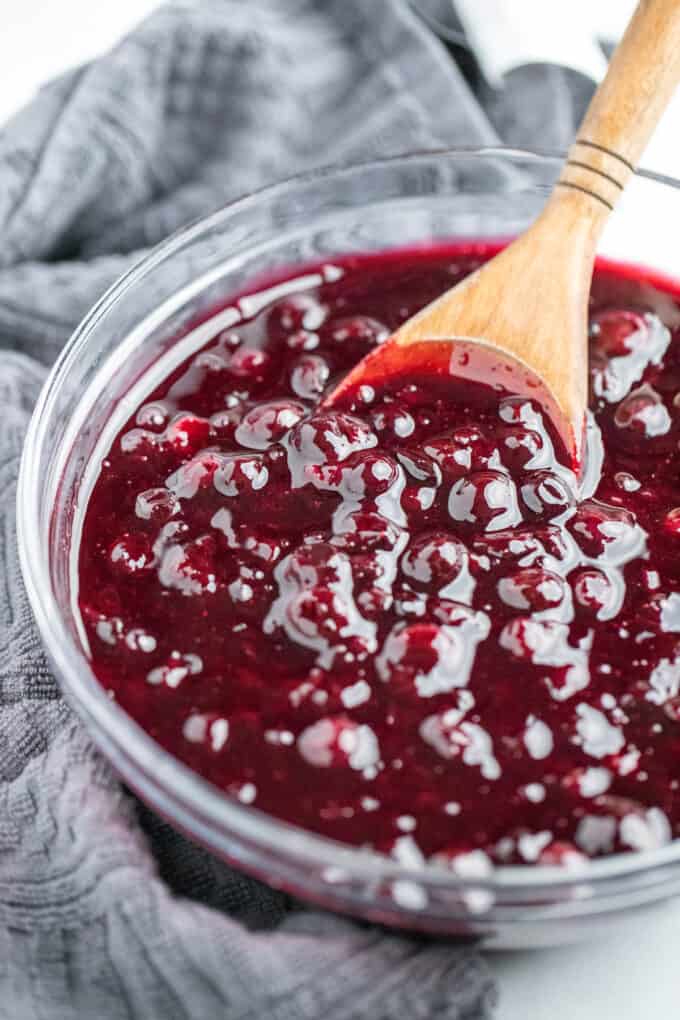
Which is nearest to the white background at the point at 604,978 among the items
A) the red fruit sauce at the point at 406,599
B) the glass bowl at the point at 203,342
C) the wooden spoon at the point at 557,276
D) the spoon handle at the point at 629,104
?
the glass bowl at the point at 203,342

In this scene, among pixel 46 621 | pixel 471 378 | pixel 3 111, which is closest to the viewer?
pixel 46 621

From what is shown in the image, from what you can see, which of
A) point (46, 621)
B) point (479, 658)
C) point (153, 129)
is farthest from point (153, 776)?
point (153, 129)

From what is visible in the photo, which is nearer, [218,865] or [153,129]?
[218,865]

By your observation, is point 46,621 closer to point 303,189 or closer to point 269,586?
point 269,586

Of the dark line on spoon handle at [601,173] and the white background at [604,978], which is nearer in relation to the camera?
the white background at [604,978]

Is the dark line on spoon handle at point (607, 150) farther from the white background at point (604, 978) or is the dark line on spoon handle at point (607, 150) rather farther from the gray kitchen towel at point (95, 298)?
the white background at point (604, 978)

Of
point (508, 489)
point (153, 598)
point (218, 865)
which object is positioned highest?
point (508, 489)
